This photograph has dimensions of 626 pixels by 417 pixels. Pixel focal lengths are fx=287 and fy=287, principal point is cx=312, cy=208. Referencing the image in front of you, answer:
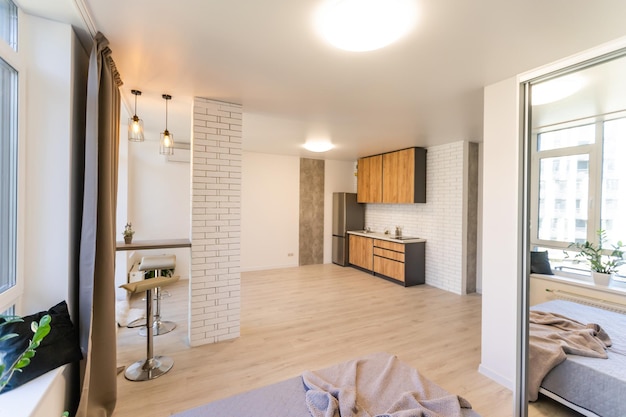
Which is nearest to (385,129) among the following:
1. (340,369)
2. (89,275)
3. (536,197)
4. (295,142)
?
(295,142)

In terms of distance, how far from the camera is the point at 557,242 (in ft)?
7.04

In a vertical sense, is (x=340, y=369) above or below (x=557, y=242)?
below

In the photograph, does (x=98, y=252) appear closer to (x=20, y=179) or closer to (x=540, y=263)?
(x=20, y=179)

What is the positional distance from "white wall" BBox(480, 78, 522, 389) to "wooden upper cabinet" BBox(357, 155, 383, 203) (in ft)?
12.1

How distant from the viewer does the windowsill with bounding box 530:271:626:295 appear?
185 centimetres

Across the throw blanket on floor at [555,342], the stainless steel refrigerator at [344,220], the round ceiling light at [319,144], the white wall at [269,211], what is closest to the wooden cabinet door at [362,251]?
the stainless steel refrigerator at [344,220]

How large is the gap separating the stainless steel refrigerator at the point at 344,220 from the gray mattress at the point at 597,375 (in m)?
4.98

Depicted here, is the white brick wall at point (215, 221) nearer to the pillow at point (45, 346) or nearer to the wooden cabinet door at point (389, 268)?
the pillow at point (45, 346)

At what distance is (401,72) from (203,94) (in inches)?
77.1

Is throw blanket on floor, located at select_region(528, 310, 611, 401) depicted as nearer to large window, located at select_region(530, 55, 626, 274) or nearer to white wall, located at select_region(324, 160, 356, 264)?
large window, located at select_region(530, 55, 626, 274)

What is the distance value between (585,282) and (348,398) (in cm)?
188

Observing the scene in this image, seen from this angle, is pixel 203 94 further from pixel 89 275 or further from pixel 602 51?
pixel 602 51

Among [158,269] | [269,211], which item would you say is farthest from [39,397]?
[269,211]

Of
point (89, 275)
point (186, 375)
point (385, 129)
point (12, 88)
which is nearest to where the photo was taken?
point (12, 88)
